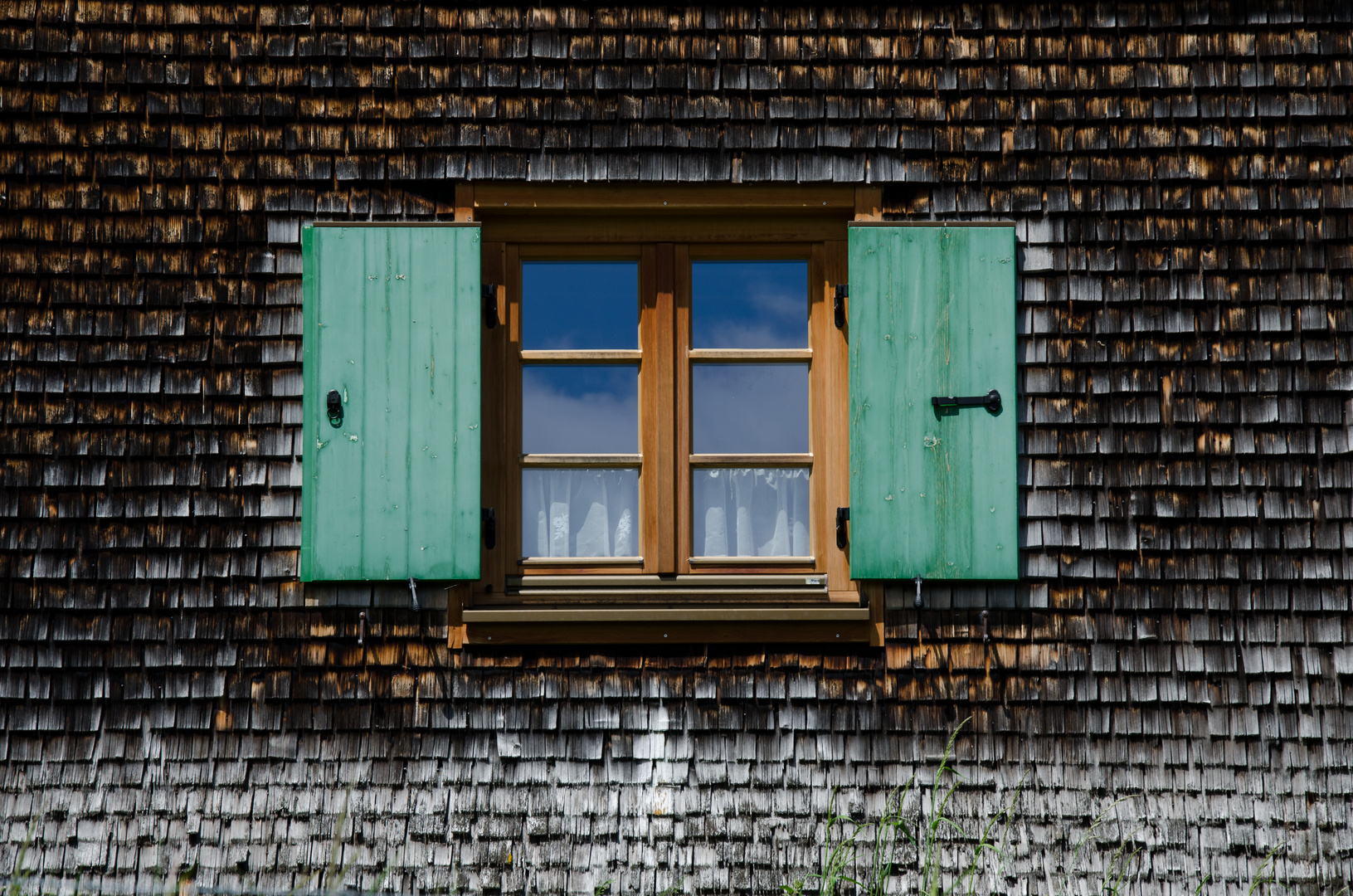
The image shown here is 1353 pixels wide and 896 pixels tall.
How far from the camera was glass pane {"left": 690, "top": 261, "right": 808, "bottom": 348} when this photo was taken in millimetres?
3701

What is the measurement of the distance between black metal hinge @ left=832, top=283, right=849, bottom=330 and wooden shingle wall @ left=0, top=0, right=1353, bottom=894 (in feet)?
1.31

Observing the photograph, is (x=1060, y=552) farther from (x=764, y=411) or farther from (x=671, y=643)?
(x=671, y=643)

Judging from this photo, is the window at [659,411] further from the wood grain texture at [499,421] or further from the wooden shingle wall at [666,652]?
the wooden shingle wall at [666,652]

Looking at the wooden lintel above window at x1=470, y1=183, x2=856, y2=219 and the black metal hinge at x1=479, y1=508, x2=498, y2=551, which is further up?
the wooden lintel above window at x1=470, y1=183, x2=856, y2=219

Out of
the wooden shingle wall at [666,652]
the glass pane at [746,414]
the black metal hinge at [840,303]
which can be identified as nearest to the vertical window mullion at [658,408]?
the glass pane at [746,414]

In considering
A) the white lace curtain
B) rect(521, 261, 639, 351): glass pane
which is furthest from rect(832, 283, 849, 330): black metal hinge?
rect(521, 261, 639, 351): glass pane

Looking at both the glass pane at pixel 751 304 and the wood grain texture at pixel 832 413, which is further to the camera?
the glass pane at pixel 751 304

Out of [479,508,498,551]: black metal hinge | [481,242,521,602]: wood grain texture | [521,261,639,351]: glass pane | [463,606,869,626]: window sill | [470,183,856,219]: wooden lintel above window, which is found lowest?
[463,606,869,626]: window sill

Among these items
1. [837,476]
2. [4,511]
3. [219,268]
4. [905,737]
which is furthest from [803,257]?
[4,511]

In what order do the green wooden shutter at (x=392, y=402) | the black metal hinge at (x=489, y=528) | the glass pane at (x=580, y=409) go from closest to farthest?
the green wooden shutter at (x=392, y=402) → the black metal hinge at (x=489, y=528) → the glass pane at (x=580, y=409)

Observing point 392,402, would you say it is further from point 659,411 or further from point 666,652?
point 666,652

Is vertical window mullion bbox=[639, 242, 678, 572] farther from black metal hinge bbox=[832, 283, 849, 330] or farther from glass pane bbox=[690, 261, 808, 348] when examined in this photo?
black metal hinge bbox=[832, 283, 849, 330]

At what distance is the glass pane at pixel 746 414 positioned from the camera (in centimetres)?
368

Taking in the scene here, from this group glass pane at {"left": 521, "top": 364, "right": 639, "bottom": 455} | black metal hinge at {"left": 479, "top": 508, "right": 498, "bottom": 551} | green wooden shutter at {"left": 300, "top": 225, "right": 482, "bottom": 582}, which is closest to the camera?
green wooden shutter at {"left": 300, "top": 225, "right": 482, "bottom": 582}
